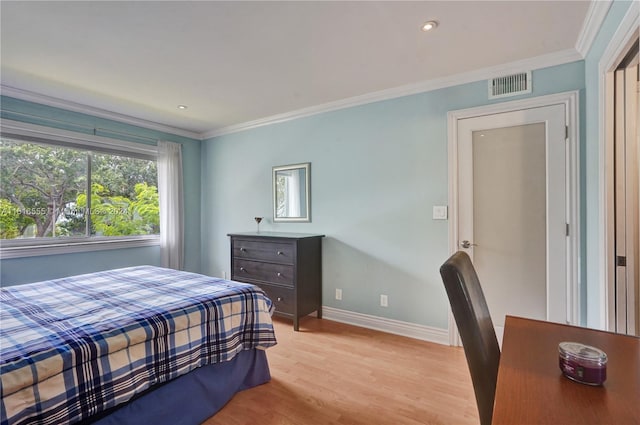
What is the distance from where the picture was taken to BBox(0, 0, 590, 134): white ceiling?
5.74 ft

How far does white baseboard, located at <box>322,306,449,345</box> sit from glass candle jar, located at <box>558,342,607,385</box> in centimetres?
202

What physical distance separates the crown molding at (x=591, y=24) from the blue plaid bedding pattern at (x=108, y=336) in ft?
8.48

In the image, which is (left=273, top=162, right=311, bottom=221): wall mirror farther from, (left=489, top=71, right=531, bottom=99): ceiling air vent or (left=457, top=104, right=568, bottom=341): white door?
(left=489, top=71, right=531, bottom=99): ceiling air vent

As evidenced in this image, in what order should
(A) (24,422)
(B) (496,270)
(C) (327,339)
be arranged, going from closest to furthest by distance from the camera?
(A) (24,422)
(B) (496,270)
(C) (327,339)

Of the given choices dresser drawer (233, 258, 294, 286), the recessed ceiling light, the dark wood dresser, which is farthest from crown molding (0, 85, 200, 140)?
the recessed ceiling light

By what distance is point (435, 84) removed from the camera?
106 inches

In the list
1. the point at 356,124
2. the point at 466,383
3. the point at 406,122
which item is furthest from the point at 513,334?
the point at 356,124

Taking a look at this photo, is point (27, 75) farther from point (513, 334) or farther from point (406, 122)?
point (513, 334)

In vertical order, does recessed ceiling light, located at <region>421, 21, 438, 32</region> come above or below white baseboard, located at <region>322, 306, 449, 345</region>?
above

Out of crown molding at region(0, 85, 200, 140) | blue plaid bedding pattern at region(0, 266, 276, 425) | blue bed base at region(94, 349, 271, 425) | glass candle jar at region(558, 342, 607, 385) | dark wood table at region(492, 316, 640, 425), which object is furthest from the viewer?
crown molding at region(0, 85, 200, 140)

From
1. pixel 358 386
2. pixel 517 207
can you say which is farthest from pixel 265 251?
pixel 517 207

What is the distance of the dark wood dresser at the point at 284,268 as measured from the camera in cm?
303

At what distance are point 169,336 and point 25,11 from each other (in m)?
2.04

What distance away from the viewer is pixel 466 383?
2.06 meters
